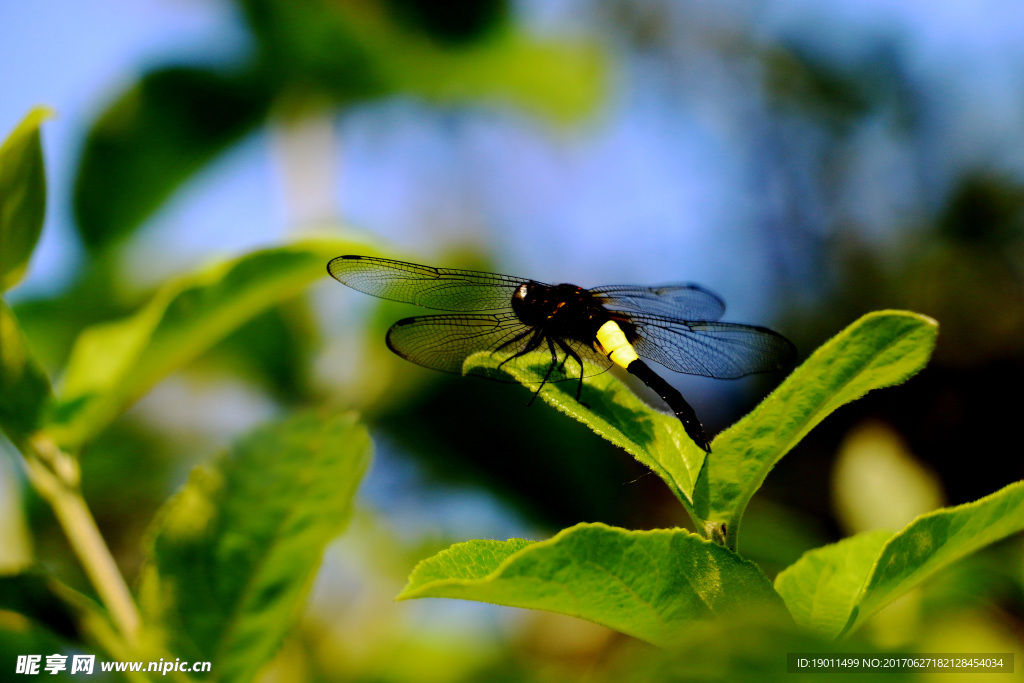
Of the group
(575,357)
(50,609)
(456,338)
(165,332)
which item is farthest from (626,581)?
(456,338)

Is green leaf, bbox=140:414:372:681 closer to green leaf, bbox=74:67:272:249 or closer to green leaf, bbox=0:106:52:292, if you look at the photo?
green leaf, bbox=0:106:52:292

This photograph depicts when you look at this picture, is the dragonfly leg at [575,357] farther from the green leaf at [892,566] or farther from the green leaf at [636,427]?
the green leaf at [892,566]

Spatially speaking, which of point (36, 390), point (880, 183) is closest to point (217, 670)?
point (36, 390)

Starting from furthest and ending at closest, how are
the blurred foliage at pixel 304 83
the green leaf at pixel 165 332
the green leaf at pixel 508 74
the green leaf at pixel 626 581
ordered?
1. the green leaf at pixel 508 74
2. the blurred foliage at pixel 304 83
3. the green leaf at pixel 165 332
4. the green leaf at pixel 626 581

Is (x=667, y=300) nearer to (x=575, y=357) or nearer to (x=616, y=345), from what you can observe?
(x=616, y=345)

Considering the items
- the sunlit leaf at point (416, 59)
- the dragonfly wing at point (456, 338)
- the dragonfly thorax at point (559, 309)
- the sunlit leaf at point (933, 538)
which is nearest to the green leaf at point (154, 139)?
the sunlit leaf at point (416, 59)

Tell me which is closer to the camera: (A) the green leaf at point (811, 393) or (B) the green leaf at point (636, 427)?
(A) the green leaf at point (811, 393)

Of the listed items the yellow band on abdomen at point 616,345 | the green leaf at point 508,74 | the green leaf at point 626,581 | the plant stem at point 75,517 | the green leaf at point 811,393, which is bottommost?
the plant stem at point 75,517
